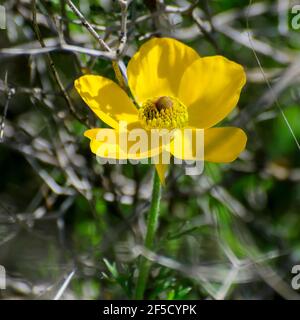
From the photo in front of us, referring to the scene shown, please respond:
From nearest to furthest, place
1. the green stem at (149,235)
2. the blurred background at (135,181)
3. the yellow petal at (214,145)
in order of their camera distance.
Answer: the yellow petal at (214,145)
the green stem at (149,235)
the blurred background at (135,181)

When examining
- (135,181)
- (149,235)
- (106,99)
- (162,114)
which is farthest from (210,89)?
(135,181)

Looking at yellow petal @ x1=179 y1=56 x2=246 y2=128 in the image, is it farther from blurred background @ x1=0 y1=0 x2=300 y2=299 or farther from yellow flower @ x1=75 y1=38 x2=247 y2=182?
blurred background @ x1=0 y1=0 x2=300 y2=299

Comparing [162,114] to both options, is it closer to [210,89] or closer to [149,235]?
[210,89]

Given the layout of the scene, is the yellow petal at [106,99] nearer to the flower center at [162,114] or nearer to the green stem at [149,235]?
the flower center at [162,114]

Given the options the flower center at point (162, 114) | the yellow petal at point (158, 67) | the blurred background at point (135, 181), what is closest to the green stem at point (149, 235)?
the blurred background at point (135, 181)
